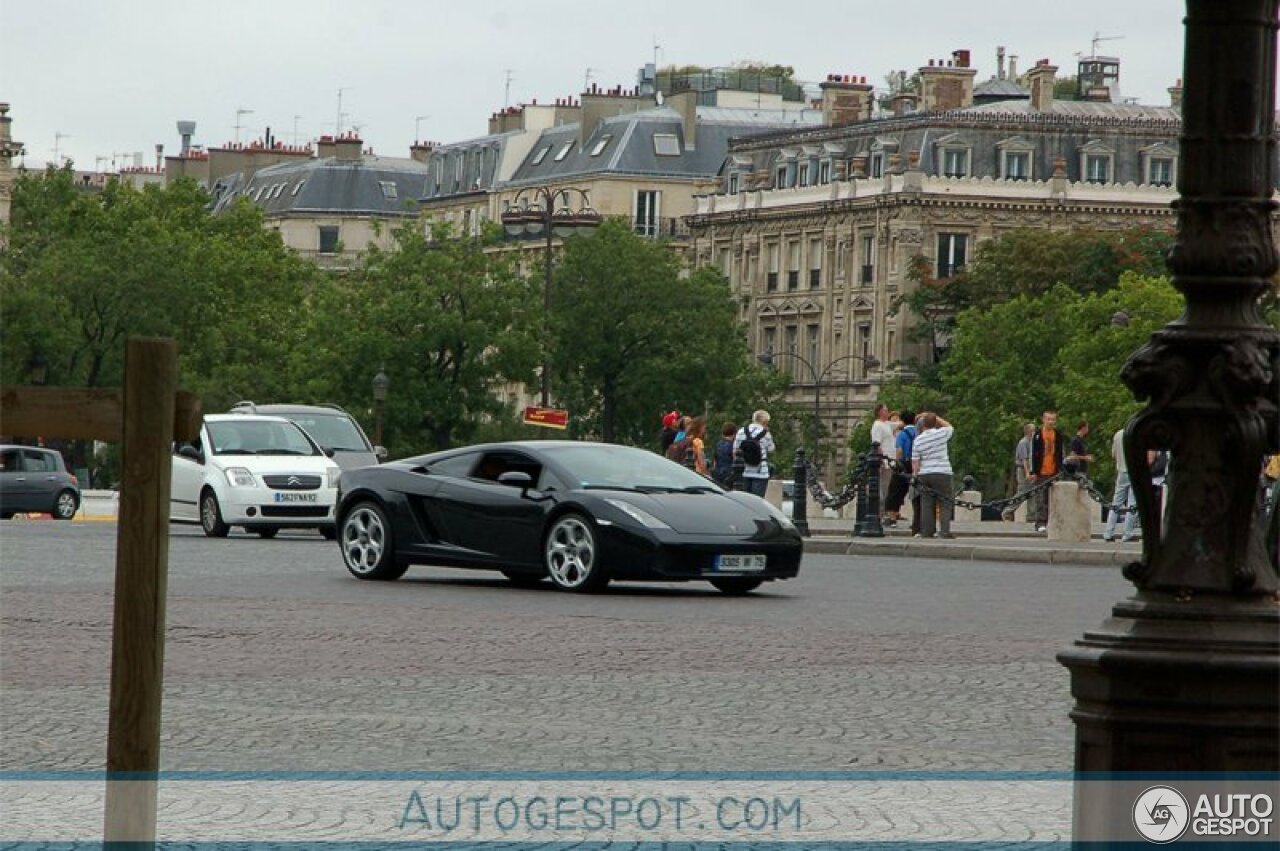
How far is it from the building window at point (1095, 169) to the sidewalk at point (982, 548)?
81.8m

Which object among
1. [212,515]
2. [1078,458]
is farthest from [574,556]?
[1078,458]

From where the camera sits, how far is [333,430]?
4378cm

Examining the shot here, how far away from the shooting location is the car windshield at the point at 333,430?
43438 millimetres

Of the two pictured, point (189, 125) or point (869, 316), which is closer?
point (869, 316)

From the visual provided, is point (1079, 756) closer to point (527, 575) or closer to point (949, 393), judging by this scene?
point (527, 575)

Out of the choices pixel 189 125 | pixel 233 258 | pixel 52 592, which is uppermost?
pixel 189 125

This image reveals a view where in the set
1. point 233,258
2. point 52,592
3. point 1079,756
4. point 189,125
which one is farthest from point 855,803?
point 189,125

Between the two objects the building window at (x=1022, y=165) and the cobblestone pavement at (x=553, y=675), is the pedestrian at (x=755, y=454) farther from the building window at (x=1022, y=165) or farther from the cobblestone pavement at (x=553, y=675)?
the building window at (x=1022, y=165)

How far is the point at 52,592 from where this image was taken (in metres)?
22.7

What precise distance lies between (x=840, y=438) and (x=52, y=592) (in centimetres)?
10151

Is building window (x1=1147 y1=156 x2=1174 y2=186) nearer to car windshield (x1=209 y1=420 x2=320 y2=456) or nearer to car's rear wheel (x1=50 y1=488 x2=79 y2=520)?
car's rear wheel (x1=50 y1=488 x2=79 y2=520)

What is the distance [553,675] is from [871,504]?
23.1 metres

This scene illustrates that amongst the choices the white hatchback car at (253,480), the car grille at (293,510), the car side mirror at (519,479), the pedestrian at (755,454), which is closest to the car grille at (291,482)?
the white hatchback car at (253,480)

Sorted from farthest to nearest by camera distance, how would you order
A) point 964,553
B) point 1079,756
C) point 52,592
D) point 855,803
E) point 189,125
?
1. point 189,125
2. point 964,553
3. point 52,592
4. point 855,803
5. point 1079,756
